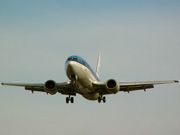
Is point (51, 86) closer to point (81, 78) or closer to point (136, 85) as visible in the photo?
point (81, 78)

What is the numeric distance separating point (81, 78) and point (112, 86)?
4078 mm

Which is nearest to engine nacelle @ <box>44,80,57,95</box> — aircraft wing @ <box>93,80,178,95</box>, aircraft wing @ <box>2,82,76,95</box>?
aircraft wing @ <box>2,82,76,95</box>

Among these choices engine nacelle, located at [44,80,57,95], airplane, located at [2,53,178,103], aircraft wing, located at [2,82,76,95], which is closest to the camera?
airplane, located at [2,53,178,103]

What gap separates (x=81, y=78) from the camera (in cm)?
3672

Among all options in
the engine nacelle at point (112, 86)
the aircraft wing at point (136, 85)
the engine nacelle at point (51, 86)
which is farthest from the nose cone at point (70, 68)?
the aircraft wing at point (136, 85)

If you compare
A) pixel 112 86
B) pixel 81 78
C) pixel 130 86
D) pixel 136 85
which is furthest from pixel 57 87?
pixel 136 85

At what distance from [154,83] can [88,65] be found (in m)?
7.81

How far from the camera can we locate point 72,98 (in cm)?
4347

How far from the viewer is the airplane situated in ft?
117

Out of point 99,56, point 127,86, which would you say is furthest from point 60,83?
point 99,56

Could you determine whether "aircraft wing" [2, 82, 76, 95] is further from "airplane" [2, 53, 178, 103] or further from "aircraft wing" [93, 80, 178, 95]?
"aircraft wing" [93, 80, 178, 95]

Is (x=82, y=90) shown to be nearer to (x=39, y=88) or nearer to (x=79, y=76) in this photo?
(x=79, y=76)

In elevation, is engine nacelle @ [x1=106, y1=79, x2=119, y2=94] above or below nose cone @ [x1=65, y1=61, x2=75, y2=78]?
below

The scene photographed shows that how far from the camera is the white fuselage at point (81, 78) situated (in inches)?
1385
